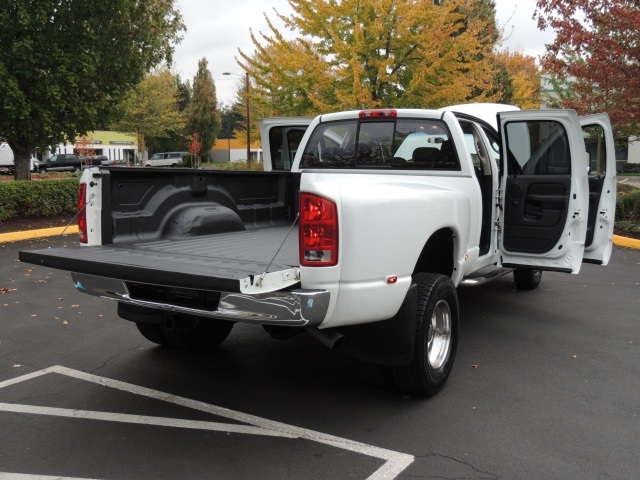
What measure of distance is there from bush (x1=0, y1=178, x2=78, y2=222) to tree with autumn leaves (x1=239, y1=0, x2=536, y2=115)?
6069 mm

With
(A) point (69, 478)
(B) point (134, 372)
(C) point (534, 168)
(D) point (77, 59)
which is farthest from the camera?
(D) point (77, 59)

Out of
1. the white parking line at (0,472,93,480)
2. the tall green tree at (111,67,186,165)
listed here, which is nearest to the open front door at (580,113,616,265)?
the white parking line at (0,472,93,480)

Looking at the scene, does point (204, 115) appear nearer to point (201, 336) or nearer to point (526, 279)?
point (526, 279)

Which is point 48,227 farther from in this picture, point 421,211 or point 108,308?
point 421,211

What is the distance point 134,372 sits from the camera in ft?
15.1

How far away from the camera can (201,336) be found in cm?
502

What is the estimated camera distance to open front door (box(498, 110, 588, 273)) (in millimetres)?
5418

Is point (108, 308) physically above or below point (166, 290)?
Answer: below

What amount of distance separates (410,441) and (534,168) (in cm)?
336

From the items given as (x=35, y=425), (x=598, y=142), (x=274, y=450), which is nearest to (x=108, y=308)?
(x=35, y=425)

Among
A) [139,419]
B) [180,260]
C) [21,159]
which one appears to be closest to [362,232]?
[180,260]

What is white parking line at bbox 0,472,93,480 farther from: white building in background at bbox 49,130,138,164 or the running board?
white building in background at bbox 49,130,138,164

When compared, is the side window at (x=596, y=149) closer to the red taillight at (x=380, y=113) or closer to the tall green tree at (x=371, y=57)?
the red taillight at (x=380, y=113)

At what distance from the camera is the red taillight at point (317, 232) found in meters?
3.11
